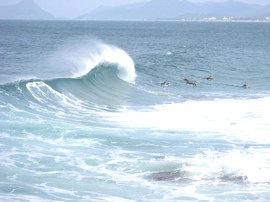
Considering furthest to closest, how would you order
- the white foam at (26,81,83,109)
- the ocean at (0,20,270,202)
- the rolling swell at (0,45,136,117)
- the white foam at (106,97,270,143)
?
1. the white foam at (26,81,83,109)
2. the rolling swell at (0,45,136,117)
3. the white foam at (106,97,270,143)
4. the ocean at (0,20,270,202)

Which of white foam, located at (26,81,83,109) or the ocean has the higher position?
white foam, located at (26,81,83,109)

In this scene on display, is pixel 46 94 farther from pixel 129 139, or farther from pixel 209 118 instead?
pixel 129 139

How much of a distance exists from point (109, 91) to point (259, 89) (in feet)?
38.3

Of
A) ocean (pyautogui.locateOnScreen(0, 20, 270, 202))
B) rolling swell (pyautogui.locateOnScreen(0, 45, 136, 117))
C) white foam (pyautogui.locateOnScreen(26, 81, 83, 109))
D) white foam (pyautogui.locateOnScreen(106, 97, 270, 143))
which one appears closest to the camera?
ocean (pyautogui.locateOnScreen(0, 20, 270, 202))

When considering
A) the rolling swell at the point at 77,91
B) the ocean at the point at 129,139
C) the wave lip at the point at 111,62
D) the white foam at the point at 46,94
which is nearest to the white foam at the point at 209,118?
the ocean at the point at 129,139

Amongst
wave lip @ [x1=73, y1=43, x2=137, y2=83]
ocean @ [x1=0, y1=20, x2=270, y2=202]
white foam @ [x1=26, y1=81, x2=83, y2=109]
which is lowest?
ocean @ [x1=0, y1=20, x2=270, y2=202]

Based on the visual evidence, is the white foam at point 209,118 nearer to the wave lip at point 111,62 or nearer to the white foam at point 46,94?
the white foam at point 46,94

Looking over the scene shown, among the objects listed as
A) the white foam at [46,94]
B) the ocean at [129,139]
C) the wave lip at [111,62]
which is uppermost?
the wave lip at [111,62]

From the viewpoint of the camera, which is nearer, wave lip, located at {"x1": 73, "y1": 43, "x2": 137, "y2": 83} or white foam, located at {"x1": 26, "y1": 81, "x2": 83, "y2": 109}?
white foam, located at {"x1": 26, "y1": 81, "x2": 83, "y2": 109}

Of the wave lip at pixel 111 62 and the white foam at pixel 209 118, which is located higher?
the wave lip at pixel 111 62

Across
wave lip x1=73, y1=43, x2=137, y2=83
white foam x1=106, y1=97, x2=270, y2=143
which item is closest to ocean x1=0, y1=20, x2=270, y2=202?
white foam x1=106, y1=97, x2=270, y2=143

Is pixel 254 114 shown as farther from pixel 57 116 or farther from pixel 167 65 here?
pixel 167 65

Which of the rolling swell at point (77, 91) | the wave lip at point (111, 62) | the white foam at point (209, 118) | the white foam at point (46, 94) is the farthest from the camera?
the wave lip at point (111, 62)

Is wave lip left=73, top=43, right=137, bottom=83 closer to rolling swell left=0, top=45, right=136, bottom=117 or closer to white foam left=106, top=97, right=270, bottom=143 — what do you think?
rolling swell left=0, top=45, right=136, bottom=117
